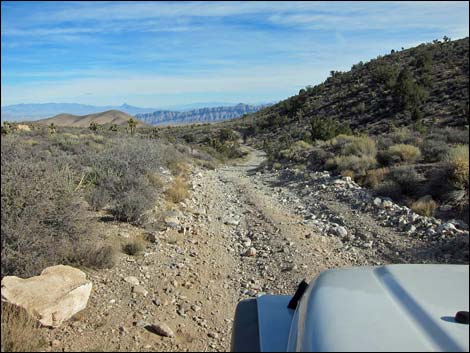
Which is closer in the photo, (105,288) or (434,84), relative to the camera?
(105,288)

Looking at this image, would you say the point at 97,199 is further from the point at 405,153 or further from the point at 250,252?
the point at 405,153

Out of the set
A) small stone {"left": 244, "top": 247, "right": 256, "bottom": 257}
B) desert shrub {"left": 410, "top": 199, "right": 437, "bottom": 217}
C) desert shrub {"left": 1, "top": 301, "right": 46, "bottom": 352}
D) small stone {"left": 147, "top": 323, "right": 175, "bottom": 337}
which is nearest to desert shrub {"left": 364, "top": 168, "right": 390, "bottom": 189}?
desert shrub {"left": 410, "top": 199, "right": 437, "bottom": 217}

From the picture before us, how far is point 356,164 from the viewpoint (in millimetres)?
14203

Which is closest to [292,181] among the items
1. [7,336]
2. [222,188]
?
Result: [222,188]

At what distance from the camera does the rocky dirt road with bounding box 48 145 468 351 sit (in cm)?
455

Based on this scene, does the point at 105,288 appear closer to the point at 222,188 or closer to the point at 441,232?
the point at 441,232

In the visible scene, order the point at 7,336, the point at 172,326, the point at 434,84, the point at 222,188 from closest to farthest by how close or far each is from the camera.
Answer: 1. the point at 7,336
2. the point at 172,326
3. the point at 222,188
4. the point at 434,84

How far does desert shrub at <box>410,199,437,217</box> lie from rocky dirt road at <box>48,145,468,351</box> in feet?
0.93

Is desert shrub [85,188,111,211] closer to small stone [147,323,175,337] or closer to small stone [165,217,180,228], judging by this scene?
small stone [165,217,180,228]

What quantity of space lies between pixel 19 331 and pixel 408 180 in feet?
30.8

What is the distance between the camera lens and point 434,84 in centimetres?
3189

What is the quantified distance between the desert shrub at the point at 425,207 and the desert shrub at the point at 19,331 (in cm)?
754

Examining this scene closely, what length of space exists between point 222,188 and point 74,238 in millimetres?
9370

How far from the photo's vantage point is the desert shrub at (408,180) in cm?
1052
